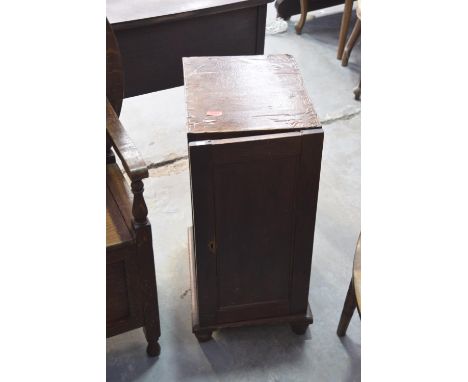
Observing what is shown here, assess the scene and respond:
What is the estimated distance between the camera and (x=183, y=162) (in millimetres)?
2598

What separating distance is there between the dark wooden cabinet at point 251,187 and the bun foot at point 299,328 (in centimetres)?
2

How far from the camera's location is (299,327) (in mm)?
1787

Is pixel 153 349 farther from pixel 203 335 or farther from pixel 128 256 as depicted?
pixel 128 256

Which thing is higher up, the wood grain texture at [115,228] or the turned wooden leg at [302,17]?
the wood grain texture at [115,228]

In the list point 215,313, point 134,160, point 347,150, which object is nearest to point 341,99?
point 347,150

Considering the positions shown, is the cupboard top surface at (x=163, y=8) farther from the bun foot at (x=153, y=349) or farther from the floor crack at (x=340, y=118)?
the bun foot at (x=153, y=349)

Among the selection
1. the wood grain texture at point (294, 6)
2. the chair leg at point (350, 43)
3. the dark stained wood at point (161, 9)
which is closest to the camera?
the dark stained wood at point (161, 9)

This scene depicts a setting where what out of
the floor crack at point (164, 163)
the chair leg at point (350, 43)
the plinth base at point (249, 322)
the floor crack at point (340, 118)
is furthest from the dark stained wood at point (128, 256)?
the chair leg at point (350, 43)

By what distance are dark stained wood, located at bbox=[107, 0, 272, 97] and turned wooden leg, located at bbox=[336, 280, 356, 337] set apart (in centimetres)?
107

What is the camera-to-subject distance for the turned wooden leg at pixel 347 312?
65.2 inches

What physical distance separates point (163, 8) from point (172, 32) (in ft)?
0.30

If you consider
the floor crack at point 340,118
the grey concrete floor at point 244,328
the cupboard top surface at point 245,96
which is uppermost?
the cupboard top surface at point 245,96

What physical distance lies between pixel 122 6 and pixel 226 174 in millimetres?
993

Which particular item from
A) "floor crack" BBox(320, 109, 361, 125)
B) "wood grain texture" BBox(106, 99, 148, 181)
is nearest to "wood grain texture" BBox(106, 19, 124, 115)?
"wood grain texture" BBox(106, 99, 148, 181)
